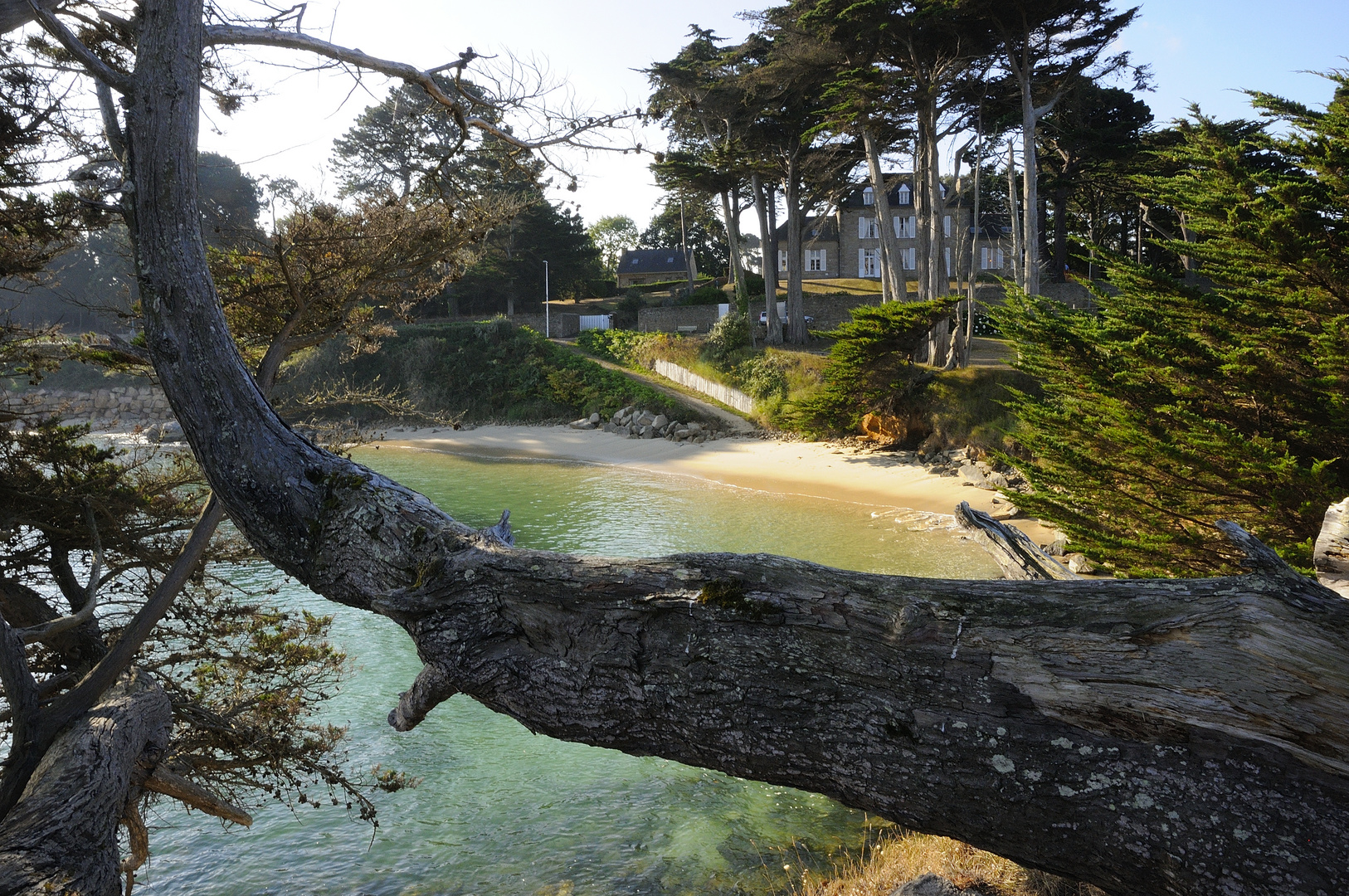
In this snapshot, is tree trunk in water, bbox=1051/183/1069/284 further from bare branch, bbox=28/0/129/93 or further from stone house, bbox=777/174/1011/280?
bare branch, bbox=28/0/129/93

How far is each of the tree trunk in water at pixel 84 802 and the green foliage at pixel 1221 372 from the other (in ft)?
27.1

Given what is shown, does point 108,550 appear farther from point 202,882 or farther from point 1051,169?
point 1051,169

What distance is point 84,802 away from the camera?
9.25ft

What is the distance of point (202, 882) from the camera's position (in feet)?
20.7

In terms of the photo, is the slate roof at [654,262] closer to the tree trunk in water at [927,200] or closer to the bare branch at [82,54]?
the tree trunk in water at [927,200]

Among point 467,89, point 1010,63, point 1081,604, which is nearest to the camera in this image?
point 1081,604

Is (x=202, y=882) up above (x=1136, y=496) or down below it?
below

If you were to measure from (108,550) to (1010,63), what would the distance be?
20600 mm

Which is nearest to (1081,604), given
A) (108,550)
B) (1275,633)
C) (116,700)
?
(1275,633)

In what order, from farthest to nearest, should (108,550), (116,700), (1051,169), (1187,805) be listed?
(1051,169) < (108,550) < (116,700) < (1187,805)

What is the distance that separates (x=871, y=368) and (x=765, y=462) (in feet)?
12.7

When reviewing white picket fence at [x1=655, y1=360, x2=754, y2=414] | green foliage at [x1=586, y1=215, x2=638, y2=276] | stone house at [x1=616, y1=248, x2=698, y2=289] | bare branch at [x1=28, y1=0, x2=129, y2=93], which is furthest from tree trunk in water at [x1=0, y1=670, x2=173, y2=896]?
green foliage at [x1=586, y1=215, x2=638, y2=276]

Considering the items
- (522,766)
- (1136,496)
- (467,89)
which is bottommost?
(522,766)

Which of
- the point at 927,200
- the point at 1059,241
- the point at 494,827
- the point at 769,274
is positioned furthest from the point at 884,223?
the point at 494,827
